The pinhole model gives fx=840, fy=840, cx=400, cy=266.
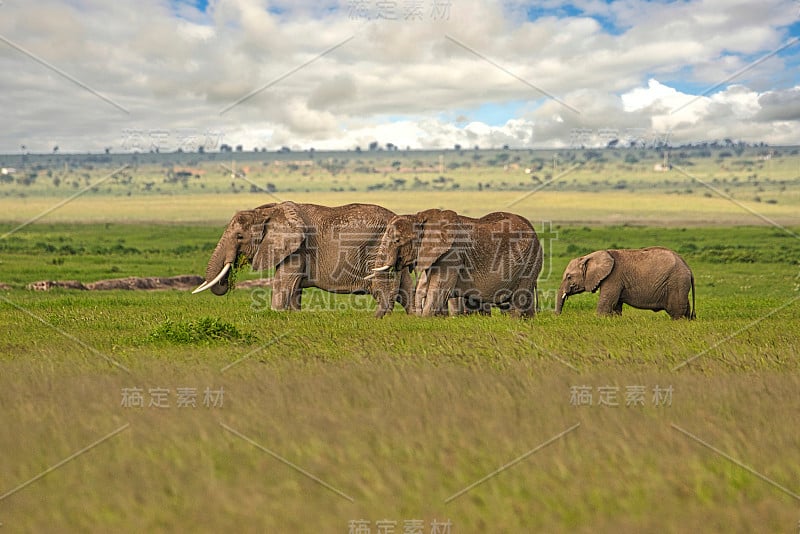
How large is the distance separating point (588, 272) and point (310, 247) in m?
6.13

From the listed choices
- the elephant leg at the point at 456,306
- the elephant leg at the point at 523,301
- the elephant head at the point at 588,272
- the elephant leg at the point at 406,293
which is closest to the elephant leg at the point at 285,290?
the elephant leg at the point at 406,293

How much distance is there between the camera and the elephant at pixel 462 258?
16922mm

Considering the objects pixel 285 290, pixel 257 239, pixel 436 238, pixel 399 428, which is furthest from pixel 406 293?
pixel 399 428

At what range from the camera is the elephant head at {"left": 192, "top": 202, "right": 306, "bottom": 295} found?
18.2m

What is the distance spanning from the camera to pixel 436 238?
1680 cm

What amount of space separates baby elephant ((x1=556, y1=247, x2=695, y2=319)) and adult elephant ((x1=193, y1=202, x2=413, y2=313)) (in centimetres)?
407

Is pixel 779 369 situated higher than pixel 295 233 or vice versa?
pixel 295 233

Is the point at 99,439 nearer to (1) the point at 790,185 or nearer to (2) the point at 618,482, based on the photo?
(2) the point at 618,482

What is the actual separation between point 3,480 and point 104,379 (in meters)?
3.38

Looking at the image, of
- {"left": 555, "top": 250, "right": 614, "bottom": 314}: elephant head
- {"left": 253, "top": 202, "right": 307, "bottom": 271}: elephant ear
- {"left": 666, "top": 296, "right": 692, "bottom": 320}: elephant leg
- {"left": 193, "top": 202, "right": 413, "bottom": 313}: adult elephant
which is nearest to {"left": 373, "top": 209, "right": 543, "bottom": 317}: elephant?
{"left": 193, "top": 202, "right": 413, "bottom": 313}: adult elephant

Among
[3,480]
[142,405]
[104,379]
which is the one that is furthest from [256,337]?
[3,480]

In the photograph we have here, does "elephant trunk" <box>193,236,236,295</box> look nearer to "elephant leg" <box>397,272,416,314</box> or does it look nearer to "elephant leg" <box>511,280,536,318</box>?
"elephant leg" <box>397,272,416,314</box>

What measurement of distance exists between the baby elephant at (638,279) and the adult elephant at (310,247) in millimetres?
4075

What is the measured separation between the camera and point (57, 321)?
16.0 meters
